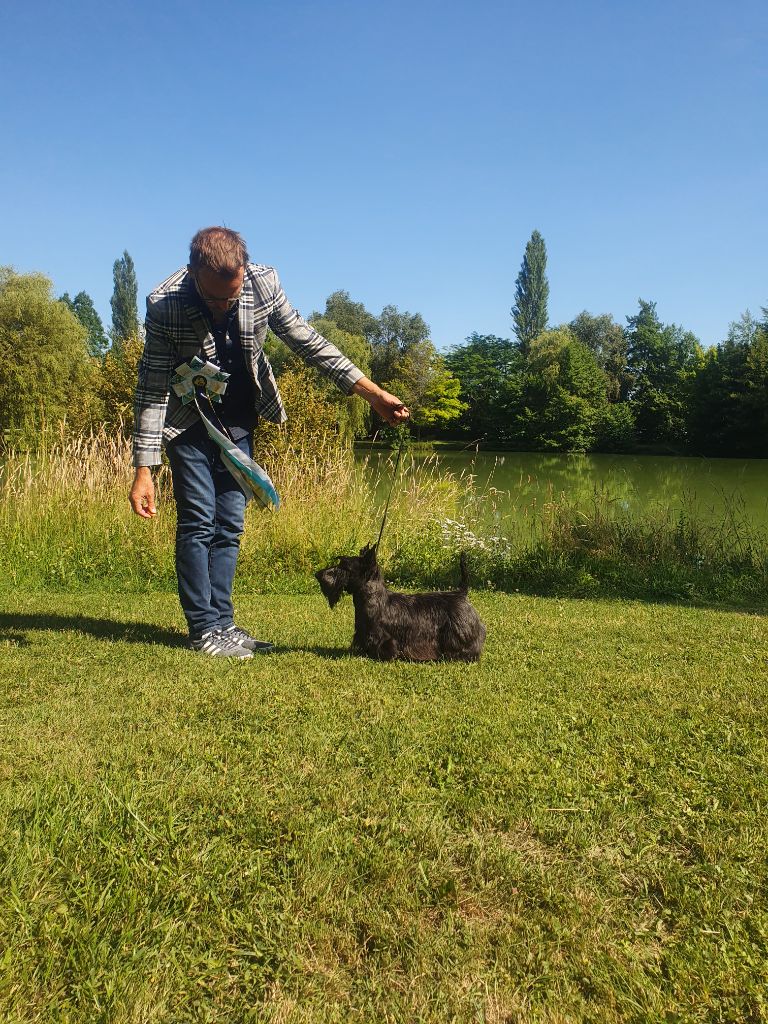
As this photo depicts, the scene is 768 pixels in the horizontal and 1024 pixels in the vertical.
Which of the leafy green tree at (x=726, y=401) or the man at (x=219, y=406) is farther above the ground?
the leafy green tree at (x=726, y=401)

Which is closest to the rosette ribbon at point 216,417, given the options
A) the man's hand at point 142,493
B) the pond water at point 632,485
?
the man's hand at point 142,493

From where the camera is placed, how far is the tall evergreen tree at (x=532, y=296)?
250 feet

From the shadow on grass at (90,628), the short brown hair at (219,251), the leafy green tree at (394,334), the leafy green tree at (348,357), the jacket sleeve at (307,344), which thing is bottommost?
the shadow on grass at (90,628)

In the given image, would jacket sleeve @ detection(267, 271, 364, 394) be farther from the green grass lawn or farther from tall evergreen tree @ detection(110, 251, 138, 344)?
tall evergreen tree @ detection(110, 251, 138, 344)

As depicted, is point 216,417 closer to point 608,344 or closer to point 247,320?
point 247,320

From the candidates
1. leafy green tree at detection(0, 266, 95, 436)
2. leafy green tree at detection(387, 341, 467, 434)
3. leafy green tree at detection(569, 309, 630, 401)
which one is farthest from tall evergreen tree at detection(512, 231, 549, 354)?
leafy green tree at detection(0, 266, 95, 436)

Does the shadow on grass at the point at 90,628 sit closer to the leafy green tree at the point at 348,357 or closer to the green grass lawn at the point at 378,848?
the green grass lawn at the point at 378,848

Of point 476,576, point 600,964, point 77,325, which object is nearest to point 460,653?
point 600,964

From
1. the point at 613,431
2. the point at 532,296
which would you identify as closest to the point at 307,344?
the point at 613,431

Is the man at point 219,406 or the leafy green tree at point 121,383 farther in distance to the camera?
the leafy green tree at point 121,383

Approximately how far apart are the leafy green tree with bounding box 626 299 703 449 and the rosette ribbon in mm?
46757

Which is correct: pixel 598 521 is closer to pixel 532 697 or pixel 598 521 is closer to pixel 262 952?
pixel 532 697

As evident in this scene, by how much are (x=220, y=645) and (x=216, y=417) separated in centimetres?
141

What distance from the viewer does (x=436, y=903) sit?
194cm
